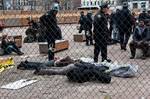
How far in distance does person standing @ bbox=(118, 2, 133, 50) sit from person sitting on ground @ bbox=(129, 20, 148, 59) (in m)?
0.88

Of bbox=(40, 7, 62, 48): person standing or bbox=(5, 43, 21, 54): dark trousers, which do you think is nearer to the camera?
bbox=(40, 7, 62, 48): person standing

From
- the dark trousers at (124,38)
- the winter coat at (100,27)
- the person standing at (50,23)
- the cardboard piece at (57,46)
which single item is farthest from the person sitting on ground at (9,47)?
the winter coat at (100,27)

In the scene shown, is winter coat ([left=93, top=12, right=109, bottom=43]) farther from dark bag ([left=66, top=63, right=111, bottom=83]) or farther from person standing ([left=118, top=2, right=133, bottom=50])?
person standing ([left=118, top=2, right=133, bottom=50])

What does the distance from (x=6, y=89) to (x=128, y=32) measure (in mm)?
6354

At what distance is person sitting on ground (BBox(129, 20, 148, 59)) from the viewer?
40.5 ft

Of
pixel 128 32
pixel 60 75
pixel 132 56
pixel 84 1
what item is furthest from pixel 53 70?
pixel 128 32

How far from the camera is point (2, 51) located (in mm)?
14414

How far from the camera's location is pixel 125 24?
14.1 meters

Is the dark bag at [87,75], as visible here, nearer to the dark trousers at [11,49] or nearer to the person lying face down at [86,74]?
the person lying face down at [86,74]

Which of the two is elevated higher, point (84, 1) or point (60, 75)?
point (84, 1)

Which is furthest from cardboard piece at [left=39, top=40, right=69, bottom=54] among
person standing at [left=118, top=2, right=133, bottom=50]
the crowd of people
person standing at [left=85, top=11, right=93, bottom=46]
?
person standing at [left=118, top=2, right=133, bottom=50]

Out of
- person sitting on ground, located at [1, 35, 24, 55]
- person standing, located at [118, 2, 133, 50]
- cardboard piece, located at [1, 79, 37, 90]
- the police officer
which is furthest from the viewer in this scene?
person sitting on ground, located at [1, 35, 24, 55]

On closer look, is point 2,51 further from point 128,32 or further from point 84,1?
point 84,1

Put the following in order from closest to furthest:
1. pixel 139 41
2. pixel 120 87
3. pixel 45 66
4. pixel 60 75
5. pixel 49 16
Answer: pixel 120 87 < pixel 60 75 < pixel 45 66 < pixel 49 16 < pixel 139 41
